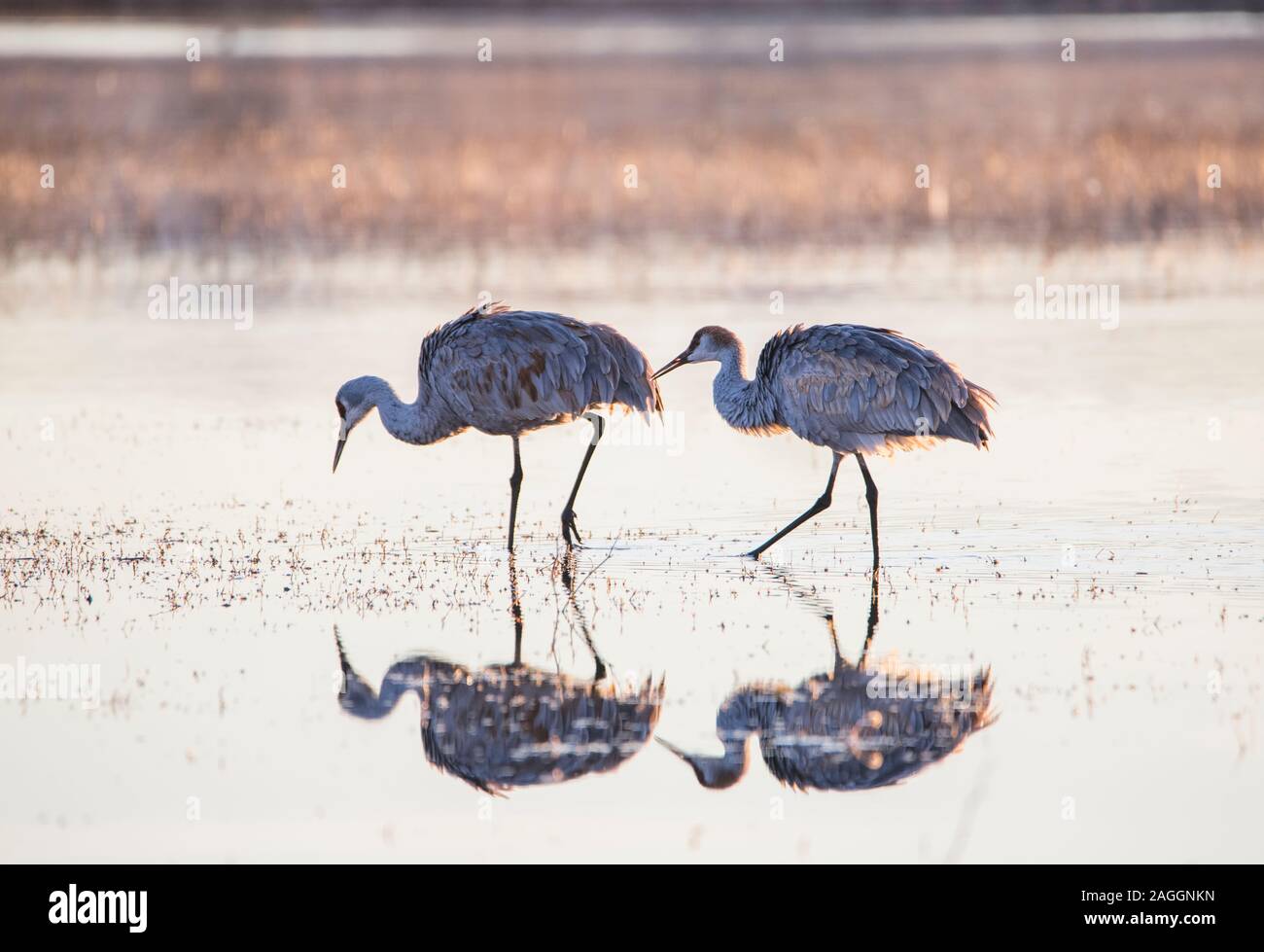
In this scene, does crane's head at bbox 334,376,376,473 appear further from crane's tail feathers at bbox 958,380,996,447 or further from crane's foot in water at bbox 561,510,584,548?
crane's tail feathers at bbox 958,380,996,447

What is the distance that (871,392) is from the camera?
34.7ft

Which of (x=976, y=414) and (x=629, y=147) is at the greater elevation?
(x=629, y=147)

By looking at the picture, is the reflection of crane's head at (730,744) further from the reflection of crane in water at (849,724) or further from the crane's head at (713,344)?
the crane's head at (713,344)

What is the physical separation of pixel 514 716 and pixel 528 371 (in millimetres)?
3767

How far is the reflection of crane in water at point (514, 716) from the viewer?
283 inches

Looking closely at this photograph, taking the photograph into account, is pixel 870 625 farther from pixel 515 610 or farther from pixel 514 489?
pixel 514 489

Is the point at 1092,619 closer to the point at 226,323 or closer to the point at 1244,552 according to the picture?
the point at 1244,552

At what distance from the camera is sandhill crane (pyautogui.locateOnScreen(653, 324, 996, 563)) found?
10.5 m

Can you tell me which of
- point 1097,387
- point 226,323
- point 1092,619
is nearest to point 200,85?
point 226,323

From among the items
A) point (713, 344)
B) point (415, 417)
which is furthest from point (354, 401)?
point (713, 344)

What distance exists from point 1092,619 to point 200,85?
35229 millimetres

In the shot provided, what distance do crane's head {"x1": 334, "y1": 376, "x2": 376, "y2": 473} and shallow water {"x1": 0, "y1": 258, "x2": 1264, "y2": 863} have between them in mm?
460

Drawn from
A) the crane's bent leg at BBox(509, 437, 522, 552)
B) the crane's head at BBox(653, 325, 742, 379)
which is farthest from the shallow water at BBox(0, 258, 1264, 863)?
the crane's head at BBox(653, 325, 742, 379)

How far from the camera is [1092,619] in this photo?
8883 mm
